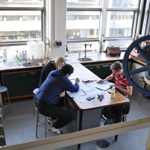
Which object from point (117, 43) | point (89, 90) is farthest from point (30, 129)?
point (117, 43)

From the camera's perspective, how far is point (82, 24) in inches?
213

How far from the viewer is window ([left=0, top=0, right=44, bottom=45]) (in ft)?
15.5

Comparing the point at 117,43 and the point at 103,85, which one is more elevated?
the point at 117,43

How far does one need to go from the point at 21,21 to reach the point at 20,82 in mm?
1461

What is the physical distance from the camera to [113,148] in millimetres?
3344

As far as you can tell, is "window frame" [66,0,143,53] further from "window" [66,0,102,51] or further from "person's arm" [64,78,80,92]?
"person's arm" [64,78,80,92]

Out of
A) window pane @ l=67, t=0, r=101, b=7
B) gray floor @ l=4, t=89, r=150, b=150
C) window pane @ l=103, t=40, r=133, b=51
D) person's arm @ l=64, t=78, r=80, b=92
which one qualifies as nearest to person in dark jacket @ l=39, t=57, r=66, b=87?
person's arm @ l=64, t=78, r=80, b=92

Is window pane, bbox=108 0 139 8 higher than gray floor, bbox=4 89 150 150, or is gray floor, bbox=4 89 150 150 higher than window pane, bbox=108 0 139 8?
window pane, bbox=108 0 139 8

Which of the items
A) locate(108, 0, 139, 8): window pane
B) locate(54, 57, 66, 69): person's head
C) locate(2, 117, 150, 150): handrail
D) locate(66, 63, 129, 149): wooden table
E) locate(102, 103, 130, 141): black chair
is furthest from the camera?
locate(108, 0, 139, 8): window pane

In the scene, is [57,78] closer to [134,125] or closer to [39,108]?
[39,108]

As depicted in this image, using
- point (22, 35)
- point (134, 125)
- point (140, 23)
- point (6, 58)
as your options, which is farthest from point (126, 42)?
point (134, 125)

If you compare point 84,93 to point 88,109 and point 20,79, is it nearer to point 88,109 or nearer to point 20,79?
point 88,109

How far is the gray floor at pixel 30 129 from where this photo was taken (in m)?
3.41

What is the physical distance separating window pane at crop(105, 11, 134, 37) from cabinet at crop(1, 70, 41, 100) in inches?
96.6
